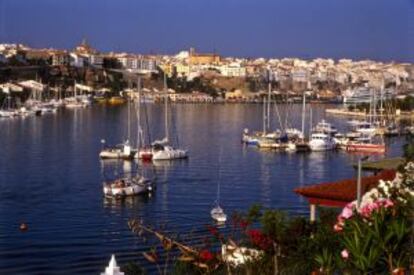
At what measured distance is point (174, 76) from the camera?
47875 millimetres

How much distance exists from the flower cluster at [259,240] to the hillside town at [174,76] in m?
27.9

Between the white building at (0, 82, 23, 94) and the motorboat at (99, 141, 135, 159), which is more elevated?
the white building at (0, 82, 23, 94)

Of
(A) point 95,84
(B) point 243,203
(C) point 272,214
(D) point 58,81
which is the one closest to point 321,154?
(B) point 243,203

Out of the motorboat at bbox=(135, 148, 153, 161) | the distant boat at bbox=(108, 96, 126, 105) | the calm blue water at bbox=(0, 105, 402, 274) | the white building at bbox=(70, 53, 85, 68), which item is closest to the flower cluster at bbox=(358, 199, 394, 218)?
the calm blue water at bbox=(0, 105, 402, 274)

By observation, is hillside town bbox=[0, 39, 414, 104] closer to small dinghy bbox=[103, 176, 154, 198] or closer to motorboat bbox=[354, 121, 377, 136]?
motorboat bbox=[354, 121, 377, 136]

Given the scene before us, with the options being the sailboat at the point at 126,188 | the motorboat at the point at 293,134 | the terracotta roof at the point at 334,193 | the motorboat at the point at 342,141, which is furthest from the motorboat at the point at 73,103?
the terracotta roof at the point at 334,193

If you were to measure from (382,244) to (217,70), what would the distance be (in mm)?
51482

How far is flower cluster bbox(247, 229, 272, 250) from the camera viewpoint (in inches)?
58.9

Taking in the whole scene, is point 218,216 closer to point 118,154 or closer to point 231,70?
point 118,154

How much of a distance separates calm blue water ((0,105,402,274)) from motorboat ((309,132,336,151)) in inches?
13.8

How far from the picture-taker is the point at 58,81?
36938 millimetres

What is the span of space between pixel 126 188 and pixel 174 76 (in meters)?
39.4

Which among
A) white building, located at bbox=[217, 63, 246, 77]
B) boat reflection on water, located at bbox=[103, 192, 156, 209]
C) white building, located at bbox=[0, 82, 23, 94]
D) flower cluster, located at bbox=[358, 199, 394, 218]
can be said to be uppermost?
white building, located at bbox=[217, 63, 246, 77]

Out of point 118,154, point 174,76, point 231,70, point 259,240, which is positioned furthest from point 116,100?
point 259,240
